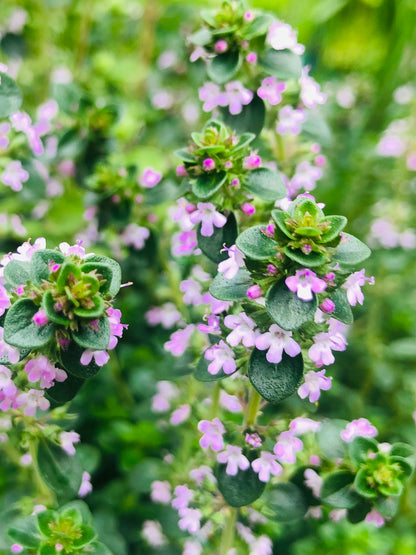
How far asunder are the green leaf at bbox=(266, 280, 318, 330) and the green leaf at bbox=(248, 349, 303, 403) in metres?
0.10

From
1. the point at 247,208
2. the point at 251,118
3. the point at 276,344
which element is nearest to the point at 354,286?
the point at 276,344

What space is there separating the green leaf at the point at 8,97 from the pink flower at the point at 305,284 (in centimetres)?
64

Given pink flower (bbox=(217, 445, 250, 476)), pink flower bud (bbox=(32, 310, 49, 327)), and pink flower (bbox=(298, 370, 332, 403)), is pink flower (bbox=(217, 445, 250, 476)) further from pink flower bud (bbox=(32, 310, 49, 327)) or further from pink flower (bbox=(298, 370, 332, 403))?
pink flower bud (bbox=(32, 310, 49, 327))

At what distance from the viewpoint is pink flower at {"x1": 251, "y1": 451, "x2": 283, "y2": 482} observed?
100cm

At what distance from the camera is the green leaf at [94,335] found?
0.80 metres

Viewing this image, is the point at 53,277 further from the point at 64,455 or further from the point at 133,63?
the point at 133,63

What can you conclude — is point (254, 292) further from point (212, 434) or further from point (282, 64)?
point (282, 64)

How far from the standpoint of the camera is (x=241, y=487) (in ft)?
3.38

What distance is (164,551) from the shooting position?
4.85ft

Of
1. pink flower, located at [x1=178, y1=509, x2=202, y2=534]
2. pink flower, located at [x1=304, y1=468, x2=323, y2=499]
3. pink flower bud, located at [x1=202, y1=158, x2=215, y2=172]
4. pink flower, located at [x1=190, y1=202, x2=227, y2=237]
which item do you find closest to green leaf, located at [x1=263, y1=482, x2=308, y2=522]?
pink flower, located at [x1=304, y1=468, x2=323, y2=499]

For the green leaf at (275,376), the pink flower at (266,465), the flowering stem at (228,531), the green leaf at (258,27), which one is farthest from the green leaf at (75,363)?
the green leaf at (258,27)

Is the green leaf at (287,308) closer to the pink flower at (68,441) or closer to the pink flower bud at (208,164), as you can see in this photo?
the pink flower bud at (208,164)

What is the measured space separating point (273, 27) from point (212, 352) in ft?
2.13

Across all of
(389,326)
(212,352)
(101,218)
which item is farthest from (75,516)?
(389,326)
